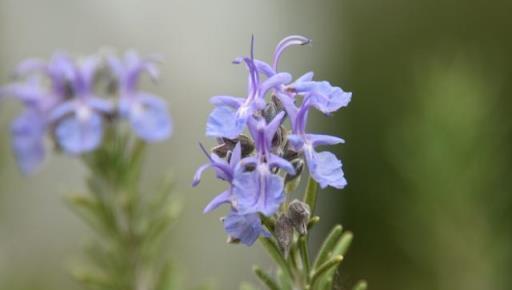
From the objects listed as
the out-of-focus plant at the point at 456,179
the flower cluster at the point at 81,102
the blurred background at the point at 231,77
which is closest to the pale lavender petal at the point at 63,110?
the flower cluster at the point at 81,102

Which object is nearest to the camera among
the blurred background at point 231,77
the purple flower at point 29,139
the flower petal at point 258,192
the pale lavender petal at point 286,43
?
the flower petal at point 258,192

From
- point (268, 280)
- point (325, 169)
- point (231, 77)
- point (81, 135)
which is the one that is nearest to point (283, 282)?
point (268, 280)

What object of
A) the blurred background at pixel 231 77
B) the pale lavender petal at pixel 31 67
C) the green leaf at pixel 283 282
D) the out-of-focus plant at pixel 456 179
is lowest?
the blurred background at pixel 231 77

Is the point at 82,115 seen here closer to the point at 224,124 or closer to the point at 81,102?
the point at 81,102

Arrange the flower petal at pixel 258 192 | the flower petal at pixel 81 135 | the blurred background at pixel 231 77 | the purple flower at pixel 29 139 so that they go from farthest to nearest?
the blurred background at pixel 231 77 < the purple flower at pixel 29 139 < the flower petal at pixel 81 135 < the flower petal at pixel 258 192

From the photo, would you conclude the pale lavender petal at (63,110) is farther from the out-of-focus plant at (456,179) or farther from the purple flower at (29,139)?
the out-of-focus plant at (456,179)

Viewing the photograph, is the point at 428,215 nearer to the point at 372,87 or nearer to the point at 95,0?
the point at 372,87

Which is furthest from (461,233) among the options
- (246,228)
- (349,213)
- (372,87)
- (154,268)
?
(372,87)
